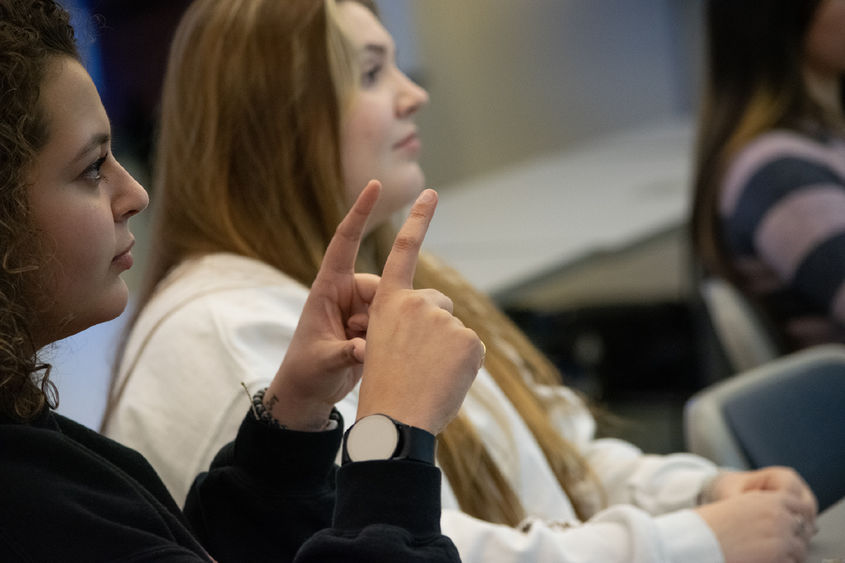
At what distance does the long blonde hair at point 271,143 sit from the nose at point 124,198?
1.29 feet

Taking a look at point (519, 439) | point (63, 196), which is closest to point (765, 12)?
point (519, 439)

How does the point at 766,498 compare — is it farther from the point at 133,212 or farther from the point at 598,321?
the point at 598,321

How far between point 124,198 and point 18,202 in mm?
94

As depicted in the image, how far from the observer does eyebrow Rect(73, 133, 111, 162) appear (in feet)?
2.22

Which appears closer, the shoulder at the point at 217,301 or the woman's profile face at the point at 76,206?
the woman's profile face at the point at 76,206

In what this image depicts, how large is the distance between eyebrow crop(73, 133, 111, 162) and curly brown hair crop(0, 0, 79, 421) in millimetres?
26

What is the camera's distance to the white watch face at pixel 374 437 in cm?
66

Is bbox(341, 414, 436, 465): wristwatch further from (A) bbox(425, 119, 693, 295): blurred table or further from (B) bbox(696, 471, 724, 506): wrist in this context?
(A) bbox(425, 119, 693, 295): blurred table

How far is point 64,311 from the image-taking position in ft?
2.25

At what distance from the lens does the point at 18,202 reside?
64 centimetres

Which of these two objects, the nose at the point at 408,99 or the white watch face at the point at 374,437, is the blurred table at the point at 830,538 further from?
the nose at the point at 408,99

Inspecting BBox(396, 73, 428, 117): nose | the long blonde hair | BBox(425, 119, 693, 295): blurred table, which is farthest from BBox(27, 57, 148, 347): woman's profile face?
BBox(425, 119, 693, 295): blurred table

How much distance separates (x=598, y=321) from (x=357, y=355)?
93.4 inches

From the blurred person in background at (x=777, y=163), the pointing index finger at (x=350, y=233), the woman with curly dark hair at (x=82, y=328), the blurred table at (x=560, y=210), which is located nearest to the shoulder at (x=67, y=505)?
the woman with curly dark hair at (x=82, y=328)
